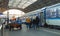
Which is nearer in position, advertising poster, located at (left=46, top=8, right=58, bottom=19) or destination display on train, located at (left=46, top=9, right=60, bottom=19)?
destination display on train, located at (left=46, top=9, right=60, bottom=19)

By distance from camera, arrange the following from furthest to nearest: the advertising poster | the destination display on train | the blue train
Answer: the advertising poster < the destination display on train < the blue train

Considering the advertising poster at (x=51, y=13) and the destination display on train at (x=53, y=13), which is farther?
the advertising poster at (x=51, y=13)

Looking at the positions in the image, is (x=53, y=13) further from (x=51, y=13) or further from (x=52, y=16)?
(x=51, y=13)

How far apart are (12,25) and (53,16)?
5772 millimetres

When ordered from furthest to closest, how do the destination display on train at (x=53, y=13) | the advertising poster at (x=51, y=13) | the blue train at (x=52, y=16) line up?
the advertising poster at (x=51, y=13)
the destination display on train at (x=53, y=13)
the blue train at (x=52, y=16)

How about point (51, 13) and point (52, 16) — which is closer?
point (52, 16)

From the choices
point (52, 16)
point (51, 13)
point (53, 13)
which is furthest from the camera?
point (51, 13)

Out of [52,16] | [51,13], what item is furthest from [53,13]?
[51,13]

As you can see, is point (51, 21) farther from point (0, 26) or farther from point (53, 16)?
point (0, 26)

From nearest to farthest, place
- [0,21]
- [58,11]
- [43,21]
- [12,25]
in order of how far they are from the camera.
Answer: [0,21], [58,11], [12,25], [43,21]

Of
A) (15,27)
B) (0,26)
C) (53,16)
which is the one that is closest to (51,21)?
(53,16)

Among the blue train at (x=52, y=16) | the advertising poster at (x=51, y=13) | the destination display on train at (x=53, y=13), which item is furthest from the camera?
the advertising poster at (x=51, y=13)

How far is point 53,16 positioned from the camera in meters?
28.1

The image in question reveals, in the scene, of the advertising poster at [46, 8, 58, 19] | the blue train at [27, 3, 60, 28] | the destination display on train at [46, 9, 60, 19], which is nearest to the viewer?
the blue train at [27, 3, 60, 28]
